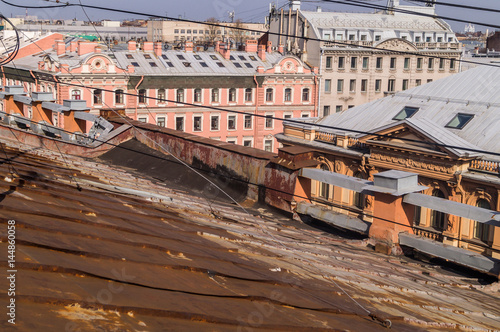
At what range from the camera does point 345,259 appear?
8.95 m

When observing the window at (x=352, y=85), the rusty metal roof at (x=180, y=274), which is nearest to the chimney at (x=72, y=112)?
the rusty metal roof at (x=180, y=274)

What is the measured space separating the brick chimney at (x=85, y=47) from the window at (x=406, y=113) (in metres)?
28.3

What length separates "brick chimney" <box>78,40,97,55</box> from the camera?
46.8 meters

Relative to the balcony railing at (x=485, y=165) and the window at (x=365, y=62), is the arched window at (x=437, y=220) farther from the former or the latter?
the window at (x=365, y=62)

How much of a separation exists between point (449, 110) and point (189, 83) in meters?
27.4

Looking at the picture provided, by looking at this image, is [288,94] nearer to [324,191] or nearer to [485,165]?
[324,191]

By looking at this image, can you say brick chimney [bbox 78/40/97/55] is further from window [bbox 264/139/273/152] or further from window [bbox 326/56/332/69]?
Answer: window [bbox 326/56/332/69]

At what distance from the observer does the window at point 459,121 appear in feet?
78.3

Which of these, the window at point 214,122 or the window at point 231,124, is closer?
the window at point 214,122

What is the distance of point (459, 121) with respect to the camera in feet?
79.3

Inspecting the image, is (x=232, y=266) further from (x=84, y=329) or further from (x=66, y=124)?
(x=66, y=124)

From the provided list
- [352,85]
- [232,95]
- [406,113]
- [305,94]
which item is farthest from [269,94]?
[406,113]

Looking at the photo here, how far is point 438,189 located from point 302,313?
18.3 meters

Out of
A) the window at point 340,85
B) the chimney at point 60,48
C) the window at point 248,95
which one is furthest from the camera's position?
the window at point 340,85
